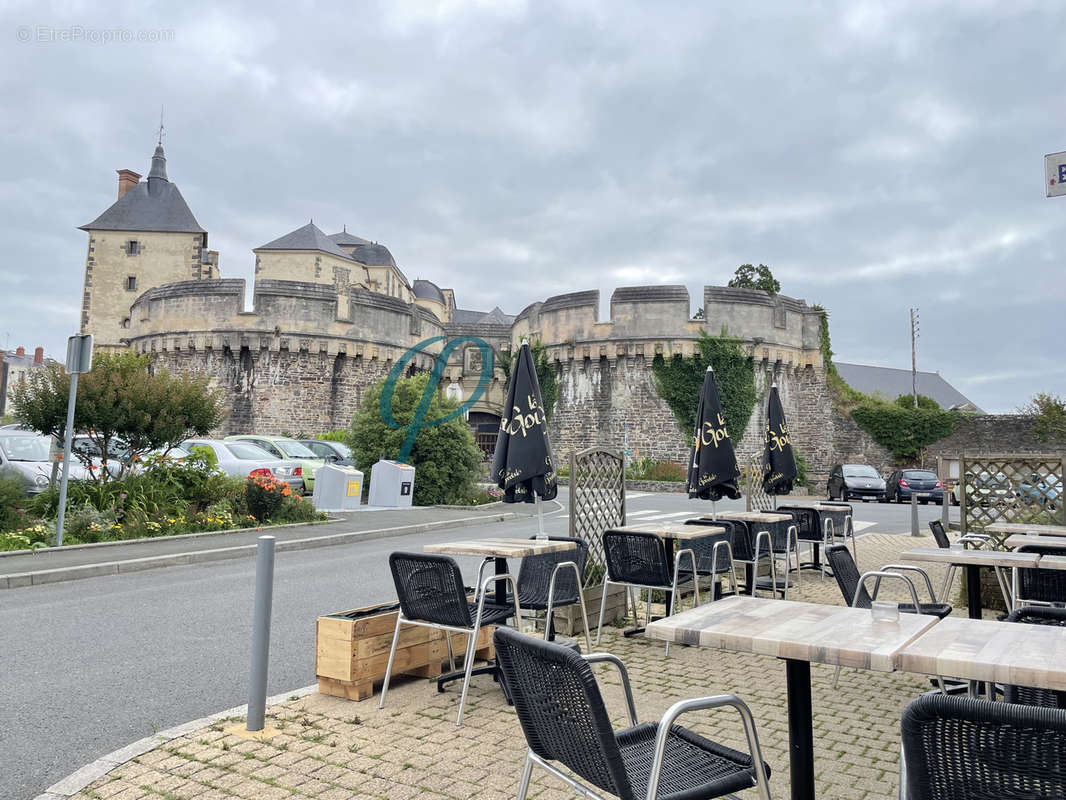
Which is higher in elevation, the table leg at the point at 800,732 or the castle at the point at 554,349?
the castle at the point at 554,349

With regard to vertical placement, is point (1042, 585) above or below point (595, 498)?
below

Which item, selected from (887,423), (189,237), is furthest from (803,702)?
(189,237)

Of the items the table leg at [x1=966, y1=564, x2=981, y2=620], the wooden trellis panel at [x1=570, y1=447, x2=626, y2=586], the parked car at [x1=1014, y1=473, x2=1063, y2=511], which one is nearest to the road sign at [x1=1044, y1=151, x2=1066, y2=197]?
the table leg at [x1=966, y1=564, x2=981, y2=620]

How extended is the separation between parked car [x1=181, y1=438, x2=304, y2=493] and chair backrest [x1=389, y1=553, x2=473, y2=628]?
11.0m

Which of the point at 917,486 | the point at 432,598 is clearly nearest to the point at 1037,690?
the point at 432,598

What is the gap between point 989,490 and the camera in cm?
909

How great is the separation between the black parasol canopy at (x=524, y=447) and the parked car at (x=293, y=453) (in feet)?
37.9

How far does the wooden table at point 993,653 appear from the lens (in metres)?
2.13

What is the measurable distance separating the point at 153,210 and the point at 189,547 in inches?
1548

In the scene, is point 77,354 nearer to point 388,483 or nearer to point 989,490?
point 388,483

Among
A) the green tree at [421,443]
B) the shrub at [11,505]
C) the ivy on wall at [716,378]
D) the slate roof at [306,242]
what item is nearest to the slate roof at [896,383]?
the ivy on wall at [716,378]

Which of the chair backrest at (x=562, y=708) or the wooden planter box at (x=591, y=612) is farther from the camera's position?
the wooden planter box at (x=591, y=612)

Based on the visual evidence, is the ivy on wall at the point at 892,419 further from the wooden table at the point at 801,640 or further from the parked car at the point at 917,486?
the wooden table at the point at 801,640

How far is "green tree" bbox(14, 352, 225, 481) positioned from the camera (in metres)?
11.4
